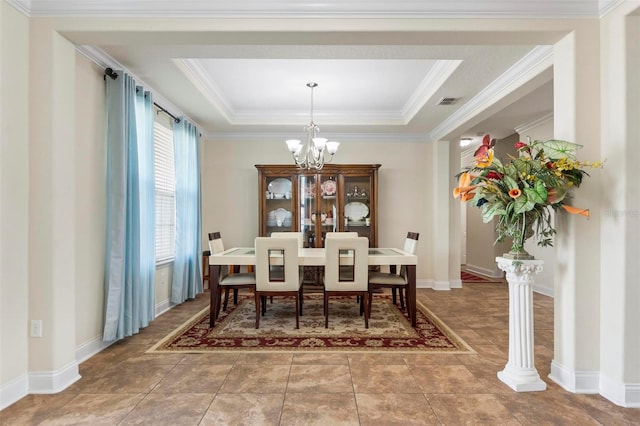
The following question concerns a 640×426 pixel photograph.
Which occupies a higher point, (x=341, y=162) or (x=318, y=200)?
(x=341, y=162)

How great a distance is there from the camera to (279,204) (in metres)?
5.39

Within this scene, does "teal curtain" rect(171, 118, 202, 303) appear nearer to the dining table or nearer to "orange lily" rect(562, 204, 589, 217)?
the dining table

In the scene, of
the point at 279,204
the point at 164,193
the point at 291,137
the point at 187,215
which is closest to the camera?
the point at 164,193

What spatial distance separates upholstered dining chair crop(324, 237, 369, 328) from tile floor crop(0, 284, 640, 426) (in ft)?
2.53

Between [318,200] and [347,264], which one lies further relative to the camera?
[318,200]

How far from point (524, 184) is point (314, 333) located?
7.37ft

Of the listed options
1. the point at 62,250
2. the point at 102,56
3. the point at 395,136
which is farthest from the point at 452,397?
the point at 395,136

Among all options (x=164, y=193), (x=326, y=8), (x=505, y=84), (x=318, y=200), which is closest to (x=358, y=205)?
(x=318, y=200)

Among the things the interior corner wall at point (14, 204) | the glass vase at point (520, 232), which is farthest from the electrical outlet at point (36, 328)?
the glass vase at point (520, 232)

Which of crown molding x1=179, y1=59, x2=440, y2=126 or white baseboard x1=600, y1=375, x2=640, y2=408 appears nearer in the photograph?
white baseboard x1=600, y1=375, x2=640, y2=408

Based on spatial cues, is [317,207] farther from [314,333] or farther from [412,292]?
[314,333]

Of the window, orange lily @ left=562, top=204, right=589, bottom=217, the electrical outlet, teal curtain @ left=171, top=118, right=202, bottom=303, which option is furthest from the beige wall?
orange lily @ left=562, top=204, right=589, bottom=217

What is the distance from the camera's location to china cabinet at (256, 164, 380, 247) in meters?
5.29

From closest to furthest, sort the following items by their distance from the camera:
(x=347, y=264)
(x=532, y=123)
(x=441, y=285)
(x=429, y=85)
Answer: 1. (x=347, y=264)
2. (x=429, y=85)
3. (x=532, y=123)
4. (x=441, y=285)
